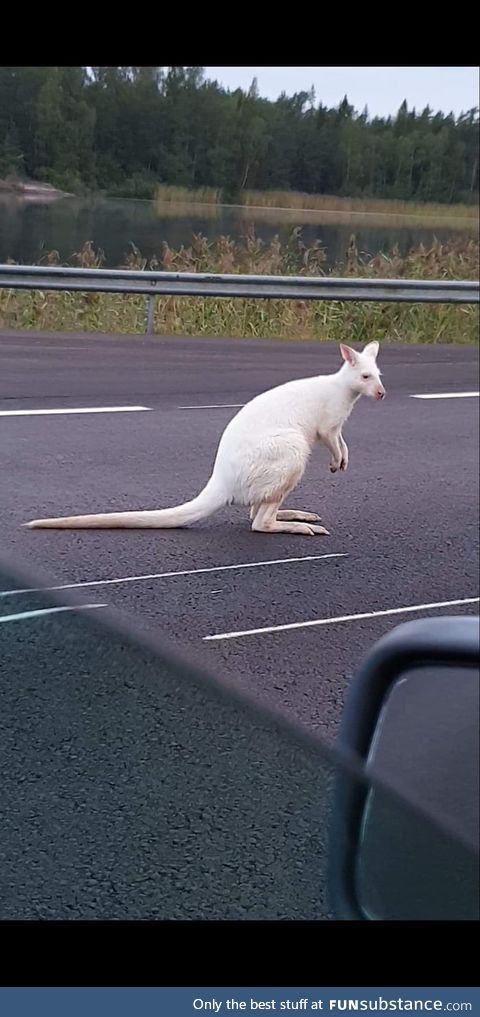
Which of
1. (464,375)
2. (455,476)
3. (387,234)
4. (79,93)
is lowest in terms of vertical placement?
(455,476)

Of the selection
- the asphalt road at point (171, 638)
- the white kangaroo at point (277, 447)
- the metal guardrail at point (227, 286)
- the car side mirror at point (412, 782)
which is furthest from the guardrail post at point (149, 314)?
the car side mirror at point (412, 782)

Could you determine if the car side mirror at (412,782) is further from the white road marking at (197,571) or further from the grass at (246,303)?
the white road marking at (197,571)

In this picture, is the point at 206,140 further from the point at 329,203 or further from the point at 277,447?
the point at 277,447

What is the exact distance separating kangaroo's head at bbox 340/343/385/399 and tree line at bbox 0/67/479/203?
0.55 metres

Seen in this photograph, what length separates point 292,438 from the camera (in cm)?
414

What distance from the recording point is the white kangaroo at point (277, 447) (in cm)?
368

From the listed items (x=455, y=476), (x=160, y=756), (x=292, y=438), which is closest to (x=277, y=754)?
(x=160, y=756)

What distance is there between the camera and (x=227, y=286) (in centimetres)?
284

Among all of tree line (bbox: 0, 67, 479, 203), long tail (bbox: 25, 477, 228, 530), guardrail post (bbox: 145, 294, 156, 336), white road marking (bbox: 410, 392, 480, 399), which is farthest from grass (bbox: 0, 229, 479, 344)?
white road marking (bbox: 410, 392, 480, 399)

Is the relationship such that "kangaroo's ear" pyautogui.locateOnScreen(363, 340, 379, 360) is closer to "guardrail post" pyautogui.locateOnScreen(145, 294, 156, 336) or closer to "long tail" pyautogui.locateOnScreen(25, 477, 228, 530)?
"long tail" pyautogui.locateOnScreen(25, 477, 228, 530)

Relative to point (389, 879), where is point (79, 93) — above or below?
above

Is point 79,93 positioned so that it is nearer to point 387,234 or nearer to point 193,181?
point 193,181

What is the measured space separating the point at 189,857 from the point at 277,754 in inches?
11.9

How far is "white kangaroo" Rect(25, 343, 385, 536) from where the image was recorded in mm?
3676
